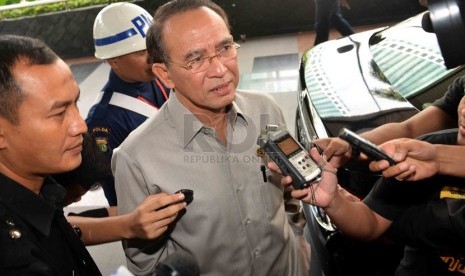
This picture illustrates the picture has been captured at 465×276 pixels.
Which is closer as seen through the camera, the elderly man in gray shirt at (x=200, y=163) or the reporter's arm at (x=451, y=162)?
the reporter's arm at (x=451, y=162)

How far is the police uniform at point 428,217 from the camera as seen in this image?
50.4 inches

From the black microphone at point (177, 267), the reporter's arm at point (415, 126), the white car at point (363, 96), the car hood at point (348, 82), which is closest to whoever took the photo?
the black microphone at point (177, 267)

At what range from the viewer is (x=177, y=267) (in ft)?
2.24

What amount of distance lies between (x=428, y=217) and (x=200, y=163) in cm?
83

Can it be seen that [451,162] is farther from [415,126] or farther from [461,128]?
[415,126]

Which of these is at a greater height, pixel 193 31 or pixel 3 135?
pixel 193 31

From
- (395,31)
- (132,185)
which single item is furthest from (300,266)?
(395,31)

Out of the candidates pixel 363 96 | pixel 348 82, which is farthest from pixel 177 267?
pixel 348 82

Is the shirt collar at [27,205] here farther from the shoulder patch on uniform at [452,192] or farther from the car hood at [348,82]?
the car hood at [348,82]

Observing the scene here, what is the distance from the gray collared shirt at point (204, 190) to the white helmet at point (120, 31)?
0.83 meters

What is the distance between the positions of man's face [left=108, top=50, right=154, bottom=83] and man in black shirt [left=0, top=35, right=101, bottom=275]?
106cm

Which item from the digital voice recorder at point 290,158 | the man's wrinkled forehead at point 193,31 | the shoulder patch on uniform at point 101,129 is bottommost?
the shoulder patch on uniform at point 101,129

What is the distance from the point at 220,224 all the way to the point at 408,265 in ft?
2.43

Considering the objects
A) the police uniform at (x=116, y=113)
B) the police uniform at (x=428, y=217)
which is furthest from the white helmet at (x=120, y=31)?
the police uniform at (x=428, y=217)
